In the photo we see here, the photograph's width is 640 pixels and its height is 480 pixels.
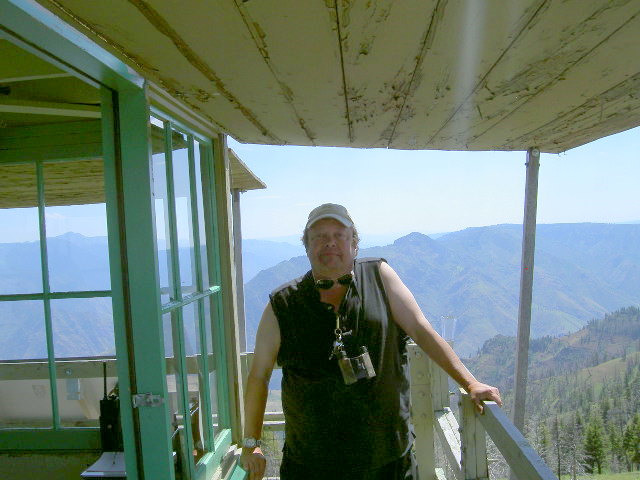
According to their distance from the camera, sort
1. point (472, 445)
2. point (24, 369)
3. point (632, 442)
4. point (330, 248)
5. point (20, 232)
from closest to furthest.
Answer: point (472, 445) → point (330, 248) → point (20, 232) → point (24, 369) → point (632, 442)

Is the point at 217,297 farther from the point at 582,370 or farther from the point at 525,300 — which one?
the point at 582,370

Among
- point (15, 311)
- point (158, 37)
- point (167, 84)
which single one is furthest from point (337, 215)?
point (15, 311)

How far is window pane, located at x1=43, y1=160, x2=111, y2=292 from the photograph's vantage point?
223 centimetres

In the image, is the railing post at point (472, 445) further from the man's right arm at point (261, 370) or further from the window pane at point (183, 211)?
the window pane at point (183, 211)

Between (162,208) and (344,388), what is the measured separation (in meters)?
0.96

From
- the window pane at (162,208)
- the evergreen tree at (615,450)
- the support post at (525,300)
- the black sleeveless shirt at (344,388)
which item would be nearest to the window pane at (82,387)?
the window pane at (162,208)

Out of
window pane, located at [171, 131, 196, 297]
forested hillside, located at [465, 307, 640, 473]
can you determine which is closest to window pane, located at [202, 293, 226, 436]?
window pane, located at [171, 131, 196, 297]

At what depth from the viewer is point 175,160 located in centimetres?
184

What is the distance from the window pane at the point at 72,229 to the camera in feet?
7.31

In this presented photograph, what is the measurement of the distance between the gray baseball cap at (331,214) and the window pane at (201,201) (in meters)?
0.55

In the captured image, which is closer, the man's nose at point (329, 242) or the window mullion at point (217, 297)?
the man's nose at point (329, 242)

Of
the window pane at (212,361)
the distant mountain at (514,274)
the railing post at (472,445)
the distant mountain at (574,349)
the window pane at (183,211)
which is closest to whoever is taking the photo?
the railing post at (472,445)

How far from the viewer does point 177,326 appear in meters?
1.74

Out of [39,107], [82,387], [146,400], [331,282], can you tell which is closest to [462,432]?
[331,282]
